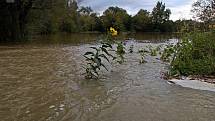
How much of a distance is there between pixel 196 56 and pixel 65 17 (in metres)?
40.2

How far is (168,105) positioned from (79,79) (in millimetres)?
4032

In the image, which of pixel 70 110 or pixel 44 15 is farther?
pixel 44 15

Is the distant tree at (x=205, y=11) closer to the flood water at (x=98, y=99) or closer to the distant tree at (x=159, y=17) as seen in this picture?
the flood water at (x=98, y=99)

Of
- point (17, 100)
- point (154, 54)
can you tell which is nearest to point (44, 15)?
point (154, 54)

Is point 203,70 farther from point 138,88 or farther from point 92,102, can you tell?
point 92,102

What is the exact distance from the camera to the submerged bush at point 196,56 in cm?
1222

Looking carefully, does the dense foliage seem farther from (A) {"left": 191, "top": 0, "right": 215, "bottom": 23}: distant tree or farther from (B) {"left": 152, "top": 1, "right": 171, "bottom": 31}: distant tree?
(B) {"left": 152, "top": 1, "right": 171, "bottom": 31}: distant tree

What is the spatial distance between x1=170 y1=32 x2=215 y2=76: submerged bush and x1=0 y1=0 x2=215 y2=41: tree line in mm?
1861

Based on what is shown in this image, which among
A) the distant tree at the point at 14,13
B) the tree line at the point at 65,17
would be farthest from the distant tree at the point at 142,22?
the distant tree at the point at 14,13

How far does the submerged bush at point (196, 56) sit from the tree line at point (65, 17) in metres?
1.86

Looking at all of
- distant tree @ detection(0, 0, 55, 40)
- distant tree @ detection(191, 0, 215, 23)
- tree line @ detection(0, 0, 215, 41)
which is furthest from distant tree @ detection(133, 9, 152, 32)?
distant tree @ detection(191, 0, 215, 23)

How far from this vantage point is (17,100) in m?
8.29

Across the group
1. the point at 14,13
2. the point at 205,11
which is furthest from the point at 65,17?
the point at 205,11

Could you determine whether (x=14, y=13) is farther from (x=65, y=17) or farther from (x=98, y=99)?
A: (x=98, y=99)
